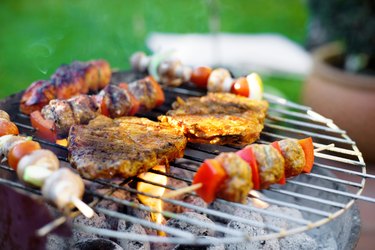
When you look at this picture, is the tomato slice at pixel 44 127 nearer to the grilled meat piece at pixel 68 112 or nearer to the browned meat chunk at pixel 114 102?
the grilled meat piece at pixel 68 112

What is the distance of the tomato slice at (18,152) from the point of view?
8.51 ft

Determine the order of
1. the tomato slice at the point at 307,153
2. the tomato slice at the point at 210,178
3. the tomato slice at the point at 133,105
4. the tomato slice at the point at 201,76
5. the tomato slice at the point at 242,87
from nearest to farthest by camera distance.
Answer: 1. the tomato slice at the point at 210,178
2. the tomato slice at the point at 307,153
3. the tomato slice at the point at 133,105
4. the tomato slice at the point at 242,87
5. the tomato slice at the point at 201,76

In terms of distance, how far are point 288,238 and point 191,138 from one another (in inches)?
36.2

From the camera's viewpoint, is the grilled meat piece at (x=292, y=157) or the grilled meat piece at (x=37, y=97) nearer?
Result: the grilled meat piece at (x=292, y=157)

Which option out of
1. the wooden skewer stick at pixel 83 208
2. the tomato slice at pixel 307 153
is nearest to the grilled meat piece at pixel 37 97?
the wooden skewer stick at pixel 83 208

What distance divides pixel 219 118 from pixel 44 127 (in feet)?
3.84

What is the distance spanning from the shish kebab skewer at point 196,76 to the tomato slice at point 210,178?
1.47 meters

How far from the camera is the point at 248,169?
8.32 ft

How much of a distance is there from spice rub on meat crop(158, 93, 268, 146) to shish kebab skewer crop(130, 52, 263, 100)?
0.15 meters

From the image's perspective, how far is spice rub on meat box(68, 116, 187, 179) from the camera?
260 cm

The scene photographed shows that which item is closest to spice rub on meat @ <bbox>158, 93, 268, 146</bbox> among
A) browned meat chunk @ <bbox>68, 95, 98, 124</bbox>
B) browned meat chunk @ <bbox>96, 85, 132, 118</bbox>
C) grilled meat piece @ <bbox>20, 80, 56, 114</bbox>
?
browned meat chunk @ <bbox>96, 85, 132, 118</bbox>

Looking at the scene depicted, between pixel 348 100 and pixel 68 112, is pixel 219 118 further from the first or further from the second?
pixel 348 100

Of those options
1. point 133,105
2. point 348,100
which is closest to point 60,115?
point 133,105

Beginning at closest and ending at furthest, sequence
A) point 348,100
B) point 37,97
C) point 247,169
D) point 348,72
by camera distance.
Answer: point 247,169
point 37,97
point 348,100
point 348,72
